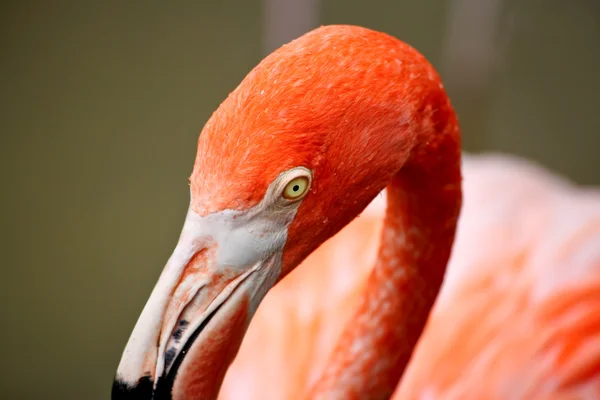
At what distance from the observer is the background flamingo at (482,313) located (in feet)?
5.34

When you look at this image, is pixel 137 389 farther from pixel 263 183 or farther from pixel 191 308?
pixel 263 183

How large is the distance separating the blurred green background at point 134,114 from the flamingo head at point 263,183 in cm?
193

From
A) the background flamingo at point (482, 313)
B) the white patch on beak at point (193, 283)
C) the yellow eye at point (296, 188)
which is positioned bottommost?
the background flamingo at point (482, 313)

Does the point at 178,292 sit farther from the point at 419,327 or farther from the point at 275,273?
the point at 419,327

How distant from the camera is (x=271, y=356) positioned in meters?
1.82

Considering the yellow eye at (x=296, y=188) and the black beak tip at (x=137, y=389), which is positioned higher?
the yellow eye at (x=296, y=188)

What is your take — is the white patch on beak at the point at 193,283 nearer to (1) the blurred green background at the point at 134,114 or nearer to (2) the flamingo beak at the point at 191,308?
(2) the flamingo beak at the point at 191,308

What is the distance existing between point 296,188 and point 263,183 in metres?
0.06

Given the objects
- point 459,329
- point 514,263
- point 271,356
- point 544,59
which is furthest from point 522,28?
point 271,356

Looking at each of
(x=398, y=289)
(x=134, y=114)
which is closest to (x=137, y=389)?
(x=398, y=289)

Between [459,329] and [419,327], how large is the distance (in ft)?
1.49

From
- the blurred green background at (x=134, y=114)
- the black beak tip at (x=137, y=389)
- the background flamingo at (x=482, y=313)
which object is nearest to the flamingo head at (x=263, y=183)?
the black beak tip at (x=137, y=389)

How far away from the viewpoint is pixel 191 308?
978mm

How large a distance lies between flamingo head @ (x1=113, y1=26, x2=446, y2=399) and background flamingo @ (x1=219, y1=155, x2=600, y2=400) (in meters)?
0.61
